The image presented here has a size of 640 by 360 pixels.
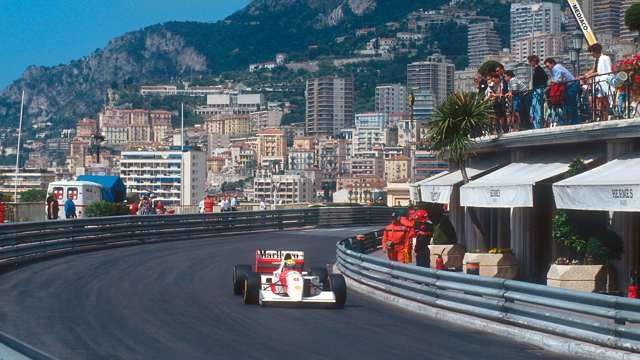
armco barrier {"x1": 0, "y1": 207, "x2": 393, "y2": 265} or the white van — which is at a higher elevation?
the white van

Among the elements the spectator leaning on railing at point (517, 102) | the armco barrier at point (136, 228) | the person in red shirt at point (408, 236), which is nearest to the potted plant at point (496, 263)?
the person in red shirt at point (408, 236)

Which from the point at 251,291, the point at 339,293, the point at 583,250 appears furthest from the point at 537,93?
the point at 251,291

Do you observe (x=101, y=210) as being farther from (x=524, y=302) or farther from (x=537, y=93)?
(x=524, y=302)

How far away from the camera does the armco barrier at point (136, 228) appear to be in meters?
28.6

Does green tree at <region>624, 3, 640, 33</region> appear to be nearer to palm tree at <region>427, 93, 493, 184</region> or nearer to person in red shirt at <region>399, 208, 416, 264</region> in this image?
palm tree at <region>427, 93, 493, 184</region>

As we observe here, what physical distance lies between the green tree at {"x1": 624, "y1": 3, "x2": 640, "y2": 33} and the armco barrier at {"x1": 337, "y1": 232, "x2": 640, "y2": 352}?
6079 mm

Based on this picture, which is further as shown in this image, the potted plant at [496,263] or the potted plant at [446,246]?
the potted plant at [446,246]

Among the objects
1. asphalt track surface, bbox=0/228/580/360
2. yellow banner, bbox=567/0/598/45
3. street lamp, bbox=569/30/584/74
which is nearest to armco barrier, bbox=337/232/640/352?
asphalt track surface, bbox=0/228/580/360

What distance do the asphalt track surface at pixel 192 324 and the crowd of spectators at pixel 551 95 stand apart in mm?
5528

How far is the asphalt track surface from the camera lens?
14.6 m

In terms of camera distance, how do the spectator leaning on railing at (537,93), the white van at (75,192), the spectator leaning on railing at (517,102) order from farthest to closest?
the white van at (75,192), the spectator leaning on railing at (517,102), the spectator leaning on railing at (537,93)

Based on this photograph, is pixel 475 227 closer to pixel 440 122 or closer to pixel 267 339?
pixel 440 122

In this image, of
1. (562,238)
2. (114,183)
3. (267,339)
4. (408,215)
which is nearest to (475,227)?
(408,215)

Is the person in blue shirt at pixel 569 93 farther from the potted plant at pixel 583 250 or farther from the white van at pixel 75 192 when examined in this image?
the white van at pixel 75 192
